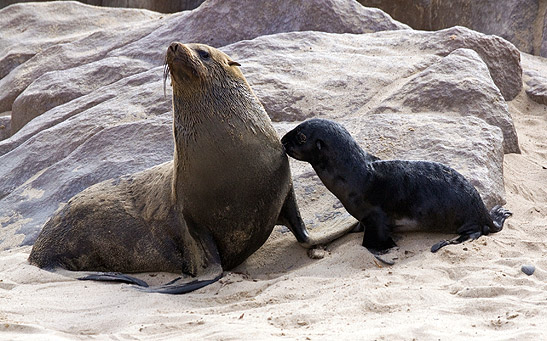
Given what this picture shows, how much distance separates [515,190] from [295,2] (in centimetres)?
461

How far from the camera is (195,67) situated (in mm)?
5008

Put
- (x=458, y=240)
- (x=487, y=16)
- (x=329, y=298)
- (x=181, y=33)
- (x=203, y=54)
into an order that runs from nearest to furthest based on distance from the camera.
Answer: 1. (x=329, y=298)
2. (x=458, y=240)
3. (x=203, y=54)
4. (x=181, y=33)
5. (x=487, y=16)

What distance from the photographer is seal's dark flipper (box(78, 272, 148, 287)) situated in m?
5.18

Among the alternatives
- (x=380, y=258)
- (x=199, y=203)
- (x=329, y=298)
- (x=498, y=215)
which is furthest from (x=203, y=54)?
(x=498, y=215)

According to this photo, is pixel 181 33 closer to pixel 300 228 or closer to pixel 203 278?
pixel 300 228

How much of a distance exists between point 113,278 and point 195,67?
4.90 feet

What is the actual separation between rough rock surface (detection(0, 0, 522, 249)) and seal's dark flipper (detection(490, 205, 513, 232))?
14 cm

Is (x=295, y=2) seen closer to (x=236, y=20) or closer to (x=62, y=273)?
(x=236, y=20)

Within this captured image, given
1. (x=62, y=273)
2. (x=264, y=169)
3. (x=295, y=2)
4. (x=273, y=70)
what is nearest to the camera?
(x=264, y=169)

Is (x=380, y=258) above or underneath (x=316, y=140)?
underneath

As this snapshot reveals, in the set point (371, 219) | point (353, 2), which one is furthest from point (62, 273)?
point (353, 2)

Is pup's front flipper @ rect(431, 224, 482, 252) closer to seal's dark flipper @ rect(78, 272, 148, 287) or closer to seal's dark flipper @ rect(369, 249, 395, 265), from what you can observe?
seal's dark flipper @ rect(369, 249, 395, 265)

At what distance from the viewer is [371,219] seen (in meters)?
5.07

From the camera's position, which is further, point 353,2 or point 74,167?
point 353,2
